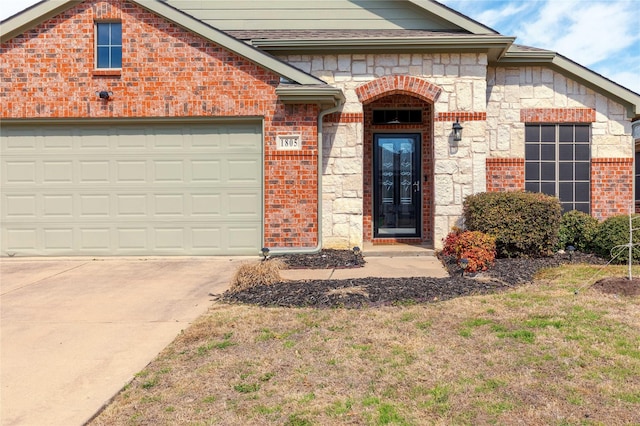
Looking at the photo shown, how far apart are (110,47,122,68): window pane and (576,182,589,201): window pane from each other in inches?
400

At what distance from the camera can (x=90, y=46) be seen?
30.6 ft

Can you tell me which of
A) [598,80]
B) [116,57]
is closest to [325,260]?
[116,57]

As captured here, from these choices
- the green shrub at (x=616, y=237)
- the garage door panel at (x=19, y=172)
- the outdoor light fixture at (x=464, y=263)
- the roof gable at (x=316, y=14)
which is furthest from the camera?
the roof gable at (x=316, y=14)

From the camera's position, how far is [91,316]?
544 centimetres

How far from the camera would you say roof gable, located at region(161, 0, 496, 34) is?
10852 mm

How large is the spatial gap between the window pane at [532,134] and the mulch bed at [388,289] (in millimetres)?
4254

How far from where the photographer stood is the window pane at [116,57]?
9.43 meters

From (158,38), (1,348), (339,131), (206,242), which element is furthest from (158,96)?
(1,348)

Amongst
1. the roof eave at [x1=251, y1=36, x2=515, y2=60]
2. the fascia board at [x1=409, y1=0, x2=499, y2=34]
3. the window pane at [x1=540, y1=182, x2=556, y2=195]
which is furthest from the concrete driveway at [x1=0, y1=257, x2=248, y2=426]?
the window pane at [x1=540, y1=182, x2=556, y2=195]

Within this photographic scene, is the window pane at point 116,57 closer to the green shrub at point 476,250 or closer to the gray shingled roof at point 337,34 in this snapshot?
A: the gray shingled roof at point 337,34

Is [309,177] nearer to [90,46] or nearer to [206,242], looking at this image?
[206,242]

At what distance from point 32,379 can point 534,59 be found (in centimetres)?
1069

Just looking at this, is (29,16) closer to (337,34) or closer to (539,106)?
(337,34)

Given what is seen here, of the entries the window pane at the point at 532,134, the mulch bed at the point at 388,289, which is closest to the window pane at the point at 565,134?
the window pane at the point at 532,134
